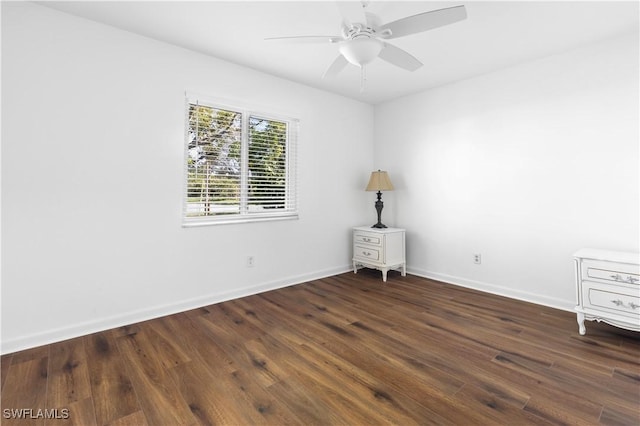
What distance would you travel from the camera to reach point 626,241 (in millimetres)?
2707

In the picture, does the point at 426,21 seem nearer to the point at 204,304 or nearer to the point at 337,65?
the point at 337,65

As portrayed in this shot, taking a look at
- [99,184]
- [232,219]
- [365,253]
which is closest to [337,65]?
[232,219]

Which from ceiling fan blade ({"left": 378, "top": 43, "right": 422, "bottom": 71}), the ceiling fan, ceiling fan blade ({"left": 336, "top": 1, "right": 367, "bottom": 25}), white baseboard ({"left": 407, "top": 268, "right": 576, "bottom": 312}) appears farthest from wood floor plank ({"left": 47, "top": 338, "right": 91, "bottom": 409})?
white baseboard ({"left": 407, "top": 268, "right": 576, "bottom": 312})

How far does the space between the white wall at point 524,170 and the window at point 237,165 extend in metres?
1.74

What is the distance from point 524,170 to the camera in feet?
10.8

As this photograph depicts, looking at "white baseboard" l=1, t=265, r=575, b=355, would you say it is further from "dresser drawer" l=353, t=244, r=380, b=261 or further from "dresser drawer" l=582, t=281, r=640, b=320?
"dresser drawer" l=582, t=281, r=640, b=320

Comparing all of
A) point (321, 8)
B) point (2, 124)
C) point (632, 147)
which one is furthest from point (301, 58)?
point (632, 147)

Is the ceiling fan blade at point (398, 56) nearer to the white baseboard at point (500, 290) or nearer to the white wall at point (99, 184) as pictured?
the white wall at point (99, 184)

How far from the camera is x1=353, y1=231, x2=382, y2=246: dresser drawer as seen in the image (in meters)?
4.06

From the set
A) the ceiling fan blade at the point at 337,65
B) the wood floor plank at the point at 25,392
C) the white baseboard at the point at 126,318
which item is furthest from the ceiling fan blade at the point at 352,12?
the white baseboard at the point at 126,318

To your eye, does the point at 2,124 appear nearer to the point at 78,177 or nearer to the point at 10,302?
the point at 78,177

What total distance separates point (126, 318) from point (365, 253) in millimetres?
2807

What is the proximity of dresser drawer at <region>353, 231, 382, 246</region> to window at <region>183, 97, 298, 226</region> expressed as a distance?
100 cm

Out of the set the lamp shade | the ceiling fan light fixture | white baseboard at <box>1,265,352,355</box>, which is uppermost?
the ceiling fan light fixture
